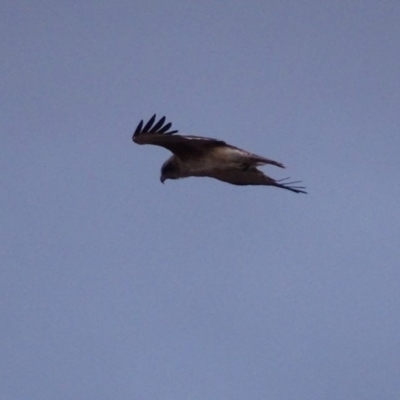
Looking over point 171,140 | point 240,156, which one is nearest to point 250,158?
point 240,156

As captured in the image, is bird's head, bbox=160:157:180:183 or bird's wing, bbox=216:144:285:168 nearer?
bird's wing, bbox=216:144:285:168

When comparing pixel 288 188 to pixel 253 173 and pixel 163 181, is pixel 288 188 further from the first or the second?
pixel 163 181

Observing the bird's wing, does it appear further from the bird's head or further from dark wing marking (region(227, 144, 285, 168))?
the bird's head

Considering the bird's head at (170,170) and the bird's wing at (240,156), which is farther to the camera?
the bird's head at (170,170)

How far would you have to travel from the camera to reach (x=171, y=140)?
454cm

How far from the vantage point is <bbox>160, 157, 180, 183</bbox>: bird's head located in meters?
4.82

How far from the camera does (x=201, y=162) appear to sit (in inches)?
182

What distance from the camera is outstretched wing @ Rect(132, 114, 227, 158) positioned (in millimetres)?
4473

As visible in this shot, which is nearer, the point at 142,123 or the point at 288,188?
the point at 288,188

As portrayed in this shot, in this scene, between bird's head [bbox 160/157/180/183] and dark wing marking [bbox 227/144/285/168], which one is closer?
dark wing marking [bbox 227/144/285/168]

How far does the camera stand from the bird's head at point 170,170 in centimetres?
482

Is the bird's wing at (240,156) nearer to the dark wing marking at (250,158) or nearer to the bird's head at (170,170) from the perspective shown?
the dark wing marking at (250,158)

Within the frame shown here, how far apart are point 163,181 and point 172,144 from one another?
437 mm

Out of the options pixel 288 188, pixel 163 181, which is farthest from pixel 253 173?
pixel 163 181
